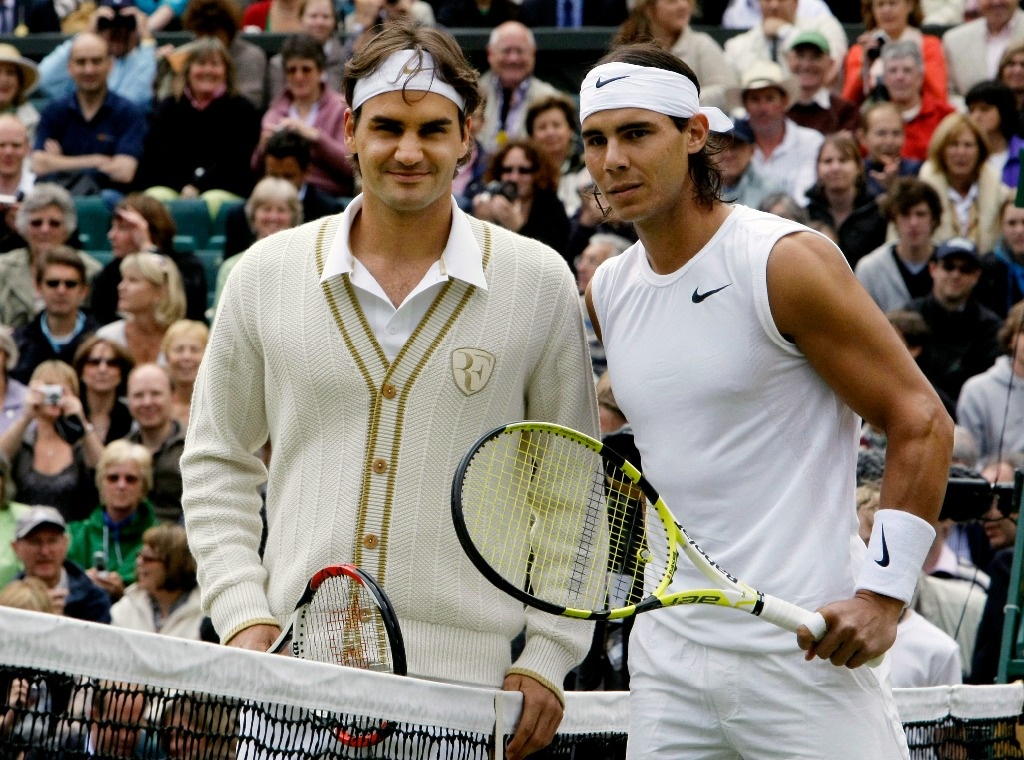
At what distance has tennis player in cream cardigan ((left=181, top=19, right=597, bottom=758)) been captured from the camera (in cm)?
392

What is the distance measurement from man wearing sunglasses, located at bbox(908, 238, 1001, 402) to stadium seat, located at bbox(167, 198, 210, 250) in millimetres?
4827

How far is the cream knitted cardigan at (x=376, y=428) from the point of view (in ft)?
12.8

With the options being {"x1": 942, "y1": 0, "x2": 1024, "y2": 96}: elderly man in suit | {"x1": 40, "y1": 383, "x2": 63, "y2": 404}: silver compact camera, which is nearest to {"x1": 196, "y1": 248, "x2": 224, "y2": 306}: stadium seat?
{"x1": 40, "y1": 383, "x2": 63, "y2": 404}: silver compact camera

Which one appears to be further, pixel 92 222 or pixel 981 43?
pixel 92 222

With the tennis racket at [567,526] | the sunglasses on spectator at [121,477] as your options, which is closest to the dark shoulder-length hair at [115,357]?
the sunglasses on spectator at [121,477]

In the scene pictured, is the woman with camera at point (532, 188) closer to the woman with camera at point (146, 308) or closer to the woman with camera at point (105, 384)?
the woman with camera at point (146, 308)

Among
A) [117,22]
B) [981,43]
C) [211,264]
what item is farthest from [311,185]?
[981,43]

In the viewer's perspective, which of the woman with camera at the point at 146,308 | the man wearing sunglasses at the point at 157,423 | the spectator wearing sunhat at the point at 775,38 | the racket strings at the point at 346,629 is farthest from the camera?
the spectator wearing sunhat at the point at 775,38

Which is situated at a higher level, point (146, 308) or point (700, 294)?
point (700, 294)

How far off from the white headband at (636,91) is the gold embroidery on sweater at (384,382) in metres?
0.53

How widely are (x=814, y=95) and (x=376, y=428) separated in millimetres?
8258

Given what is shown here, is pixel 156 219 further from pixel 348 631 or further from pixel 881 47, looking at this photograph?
pixel 348 631

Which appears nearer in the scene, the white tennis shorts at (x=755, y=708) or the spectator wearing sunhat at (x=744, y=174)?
the white tennis shorts at (x=755, y=708)

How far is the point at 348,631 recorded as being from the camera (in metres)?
3.87
